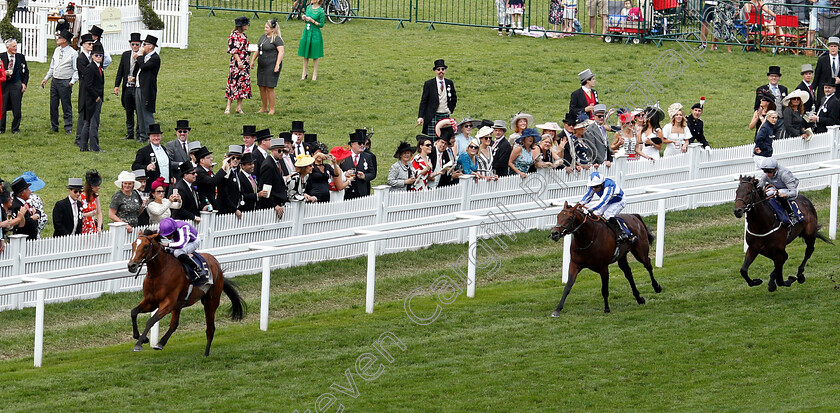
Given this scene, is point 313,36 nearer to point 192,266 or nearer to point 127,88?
point 127,88

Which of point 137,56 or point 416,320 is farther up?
point 137,56

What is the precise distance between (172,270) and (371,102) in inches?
529

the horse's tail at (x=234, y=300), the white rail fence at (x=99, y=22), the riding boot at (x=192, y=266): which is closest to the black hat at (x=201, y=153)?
the horse's tail at (x=234, y=300)

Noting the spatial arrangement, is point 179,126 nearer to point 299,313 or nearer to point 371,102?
point 299,313

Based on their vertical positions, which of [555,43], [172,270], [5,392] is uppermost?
[555,43]

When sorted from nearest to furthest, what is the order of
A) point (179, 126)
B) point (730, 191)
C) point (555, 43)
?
1. point (179, 126)
2. point (730, 191)
3. point (555, 43)

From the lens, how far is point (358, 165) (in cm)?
1719

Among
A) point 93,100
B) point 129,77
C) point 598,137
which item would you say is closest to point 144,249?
point 598,137

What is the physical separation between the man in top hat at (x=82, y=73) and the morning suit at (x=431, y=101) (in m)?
5.43

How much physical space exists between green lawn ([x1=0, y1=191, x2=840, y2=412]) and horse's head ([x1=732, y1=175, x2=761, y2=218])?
1162 millimetres

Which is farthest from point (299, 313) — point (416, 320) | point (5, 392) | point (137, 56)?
point (137, 56)

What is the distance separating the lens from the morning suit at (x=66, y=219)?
14.7 metres

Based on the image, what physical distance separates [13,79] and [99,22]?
612 centimetres

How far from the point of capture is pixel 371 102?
82.9ft
